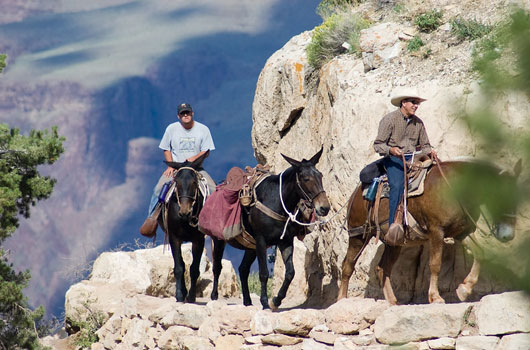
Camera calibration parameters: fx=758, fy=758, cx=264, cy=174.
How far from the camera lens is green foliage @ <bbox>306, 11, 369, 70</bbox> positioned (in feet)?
48.4

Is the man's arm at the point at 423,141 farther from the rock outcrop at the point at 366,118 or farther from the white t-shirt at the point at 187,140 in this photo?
the white t-shirt at the point at 187,140

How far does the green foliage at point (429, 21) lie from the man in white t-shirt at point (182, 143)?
4.40 metres

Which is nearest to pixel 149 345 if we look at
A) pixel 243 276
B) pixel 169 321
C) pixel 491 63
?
pixel 169 321

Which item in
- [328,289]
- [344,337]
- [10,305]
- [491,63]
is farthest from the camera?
[10,305]

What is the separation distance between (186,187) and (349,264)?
2763 millimetres

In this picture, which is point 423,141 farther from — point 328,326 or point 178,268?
point 178,268

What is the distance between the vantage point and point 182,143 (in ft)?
41.7

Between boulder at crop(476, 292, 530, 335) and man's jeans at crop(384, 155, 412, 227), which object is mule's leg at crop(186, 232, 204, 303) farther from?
boulder at crop(476, 292, 530, 335)

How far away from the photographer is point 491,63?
2.11 m

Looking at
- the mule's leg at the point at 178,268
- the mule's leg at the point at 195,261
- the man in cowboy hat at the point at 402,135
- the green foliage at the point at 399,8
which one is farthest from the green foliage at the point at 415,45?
the mule's leg at the point at 178,268

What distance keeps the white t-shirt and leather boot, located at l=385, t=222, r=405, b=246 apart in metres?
3.84

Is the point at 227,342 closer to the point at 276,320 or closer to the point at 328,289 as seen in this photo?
the point at 276,320

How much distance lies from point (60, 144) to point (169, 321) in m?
6.29

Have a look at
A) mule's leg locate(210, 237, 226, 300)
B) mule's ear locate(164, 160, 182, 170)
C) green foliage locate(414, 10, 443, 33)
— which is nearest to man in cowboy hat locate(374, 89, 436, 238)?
mule's ear locate(164, 160, 182, 170)
